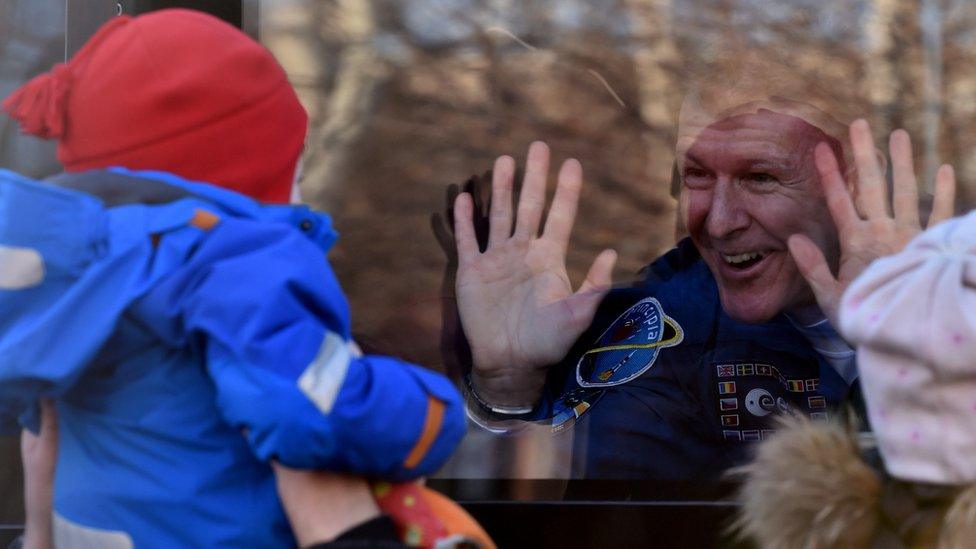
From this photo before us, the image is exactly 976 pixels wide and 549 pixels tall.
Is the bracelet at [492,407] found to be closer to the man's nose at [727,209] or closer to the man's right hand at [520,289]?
the man's right hand at [520,289]

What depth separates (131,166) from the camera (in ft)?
5.61

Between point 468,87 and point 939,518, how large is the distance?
1519 mm

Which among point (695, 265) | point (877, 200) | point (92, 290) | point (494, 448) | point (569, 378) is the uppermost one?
point (92, 290)

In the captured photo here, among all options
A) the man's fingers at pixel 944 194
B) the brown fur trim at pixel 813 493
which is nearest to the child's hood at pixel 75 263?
the brown fur trim at pixel 813 493

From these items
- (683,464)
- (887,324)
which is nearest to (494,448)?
(683,464)

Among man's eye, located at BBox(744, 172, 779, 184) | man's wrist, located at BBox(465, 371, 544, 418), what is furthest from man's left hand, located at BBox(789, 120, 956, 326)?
man's wrist, located at BBox(465, 371, 544, 418)

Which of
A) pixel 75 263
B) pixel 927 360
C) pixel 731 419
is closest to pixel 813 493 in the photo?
pixel 927 360

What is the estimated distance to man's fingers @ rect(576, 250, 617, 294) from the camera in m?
2.73

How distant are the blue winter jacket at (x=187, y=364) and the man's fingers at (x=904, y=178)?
147cm

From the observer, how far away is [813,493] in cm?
159

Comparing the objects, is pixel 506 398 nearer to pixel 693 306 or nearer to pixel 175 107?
pixel 693 306

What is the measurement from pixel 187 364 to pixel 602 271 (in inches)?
52.1

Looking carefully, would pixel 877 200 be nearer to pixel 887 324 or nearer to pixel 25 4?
pixel 887 324

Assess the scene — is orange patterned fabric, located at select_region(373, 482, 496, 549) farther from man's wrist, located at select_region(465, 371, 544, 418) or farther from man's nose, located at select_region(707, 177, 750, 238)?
man's nose, located at select_region(707, 177, 750, 238)
